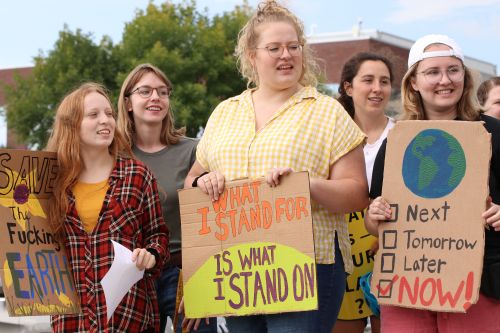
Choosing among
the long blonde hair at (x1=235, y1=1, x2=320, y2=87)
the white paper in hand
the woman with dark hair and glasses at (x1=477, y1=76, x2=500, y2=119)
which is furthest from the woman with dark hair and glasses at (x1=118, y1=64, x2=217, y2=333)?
the woman with dark hair and glasses at (x1=477, y1=76, x2=500, y2=119)

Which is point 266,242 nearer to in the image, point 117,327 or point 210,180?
point 210,180

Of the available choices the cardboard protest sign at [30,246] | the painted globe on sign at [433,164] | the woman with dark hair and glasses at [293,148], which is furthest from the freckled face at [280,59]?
the cardboard protest sign at [30,246]

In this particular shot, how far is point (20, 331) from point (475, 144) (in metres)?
4.47

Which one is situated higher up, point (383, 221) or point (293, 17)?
point (293, 17)

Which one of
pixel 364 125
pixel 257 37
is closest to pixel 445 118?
pixel 257 37

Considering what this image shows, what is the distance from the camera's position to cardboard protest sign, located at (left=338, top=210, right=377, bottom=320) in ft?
16.6

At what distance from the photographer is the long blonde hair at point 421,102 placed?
13.3 ft

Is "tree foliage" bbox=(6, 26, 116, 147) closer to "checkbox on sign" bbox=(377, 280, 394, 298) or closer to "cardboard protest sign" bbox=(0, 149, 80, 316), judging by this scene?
"cardboard protest sign" bbox=(0, 149, 80, 316)

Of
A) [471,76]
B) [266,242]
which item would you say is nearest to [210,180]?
[266,242]

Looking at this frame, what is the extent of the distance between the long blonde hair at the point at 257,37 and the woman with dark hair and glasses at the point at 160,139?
928 millimetres

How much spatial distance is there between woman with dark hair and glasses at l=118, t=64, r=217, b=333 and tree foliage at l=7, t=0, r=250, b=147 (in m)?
22.2

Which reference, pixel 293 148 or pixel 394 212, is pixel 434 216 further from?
pixel 293 148

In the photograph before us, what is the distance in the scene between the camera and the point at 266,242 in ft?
12.9

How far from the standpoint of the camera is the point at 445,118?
4.11 metres
